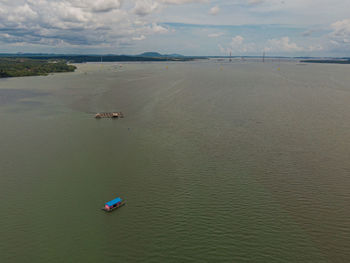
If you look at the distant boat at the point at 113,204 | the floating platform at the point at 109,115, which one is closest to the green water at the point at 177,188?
the distant boat at the point at 113,204

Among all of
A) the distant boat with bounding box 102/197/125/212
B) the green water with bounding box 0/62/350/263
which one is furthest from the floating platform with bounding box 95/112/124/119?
the distant boat with bounding box 102/197/125/212

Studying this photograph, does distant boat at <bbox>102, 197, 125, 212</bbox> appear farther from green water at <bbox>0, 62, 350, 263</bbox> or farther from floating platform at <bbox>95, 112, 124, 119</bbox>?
floating platform at <bbox>95, 112, 124, 119</bbox>

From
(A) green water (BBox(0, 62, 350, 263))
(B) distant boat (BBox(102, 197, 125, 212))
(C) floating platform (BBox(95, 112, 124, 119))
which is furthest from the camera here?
(C) floating platform (BBox(95, 112, 124, 119))

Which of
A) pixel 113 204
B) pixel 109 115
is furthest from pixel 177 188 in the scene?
pixel 109 115

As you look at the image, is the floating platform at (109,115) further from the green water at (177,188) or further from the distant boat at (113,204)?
the distant boat at (113,204)

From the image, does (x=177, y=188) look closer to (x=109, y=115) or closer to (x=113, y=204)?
(x=113, y=204)

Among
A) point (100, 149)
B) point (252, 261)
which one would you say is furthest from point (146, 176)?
point (252, 261)
